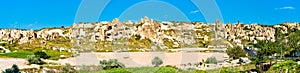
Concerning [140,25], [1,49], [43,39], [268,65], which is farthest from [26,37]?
[268,65]

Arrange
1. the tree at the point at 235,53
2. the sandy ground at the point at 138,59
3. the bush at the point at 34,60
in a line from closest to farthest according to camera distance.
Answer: the sandy ground at the point at 138,59, the bush at the point at 34,60, the tree at the point at 235,53

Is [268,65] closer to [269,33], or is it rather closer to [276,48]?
[276,48]

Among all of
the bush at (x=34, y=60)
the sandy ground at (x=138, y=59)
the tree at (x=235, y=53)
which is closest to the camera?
the sandy ground at (x=138, y=59)

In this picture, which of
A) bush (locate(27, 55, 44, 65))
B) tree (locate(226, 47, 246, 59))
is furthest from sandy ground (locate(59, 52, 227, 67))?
bush (locate(27, 55, 44, 65))

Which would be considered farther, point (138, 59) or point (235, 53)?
point (235, 53)

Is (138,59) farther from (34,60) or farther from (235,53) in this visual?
(235,53)

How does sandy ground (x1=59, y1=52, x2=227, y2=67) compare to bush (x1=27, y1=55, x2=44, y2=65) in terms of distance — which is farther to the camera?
bush (x1=27, y1=55, x2=44, y2=65)

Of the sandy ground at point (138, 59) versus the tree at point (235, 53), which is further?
the tree at point (235, 53)

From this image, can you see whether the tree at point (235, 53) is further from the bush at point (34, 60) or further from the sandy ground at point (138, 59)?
the bush at point (34, 60)

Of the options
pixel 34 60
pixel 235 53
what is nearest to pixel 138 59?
pixel 34 60

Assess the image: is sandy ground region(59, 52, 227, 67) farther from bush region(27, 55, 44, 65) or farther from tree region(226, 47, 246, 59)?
bush region(27, 55, 44, 65)

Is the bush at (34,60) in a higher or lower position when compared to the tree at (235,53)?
higher

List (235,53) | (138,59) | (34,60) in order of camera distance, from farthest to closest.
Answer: (235,53) < (34,60) < (138,59)

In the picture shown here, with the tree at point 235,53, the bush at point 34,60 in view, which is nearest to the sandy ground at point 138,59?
the tree at point 235,53
